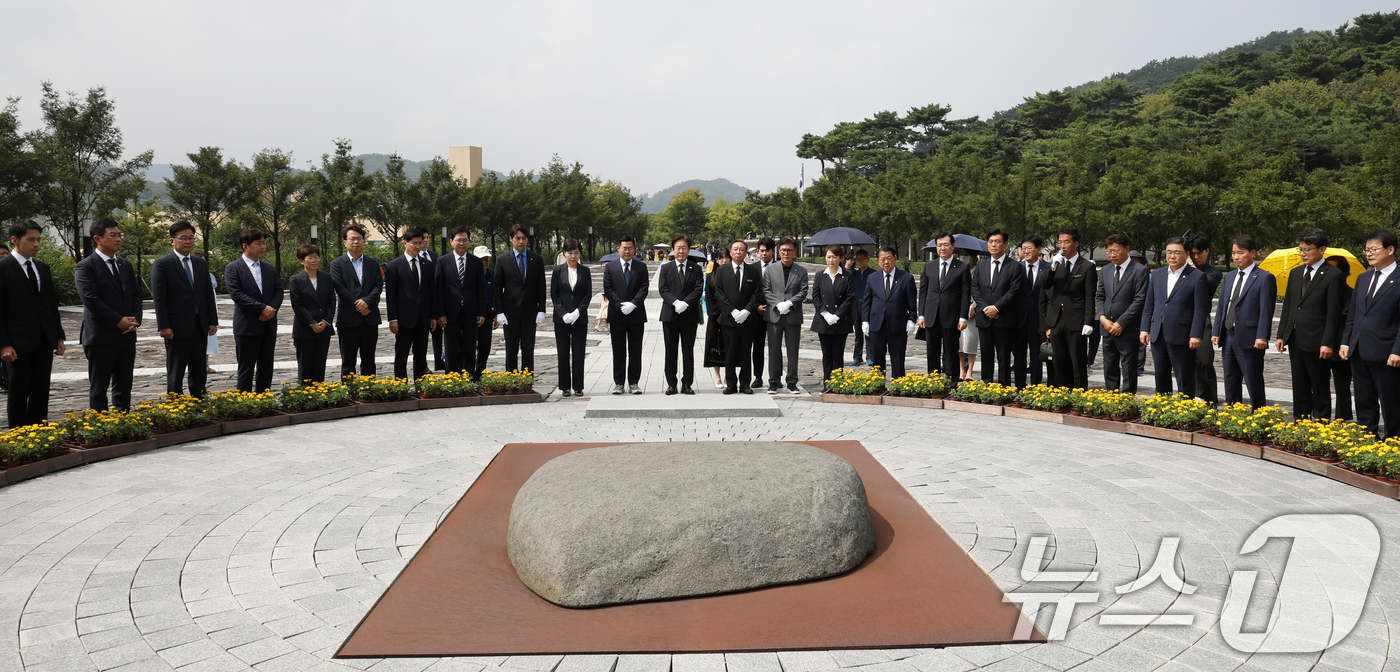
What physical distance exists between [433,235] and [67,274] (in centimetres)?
1968

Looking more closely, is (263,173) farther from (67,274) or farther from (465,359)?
(465,359)

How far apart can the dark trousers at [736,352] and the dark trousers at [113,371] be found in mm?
6328

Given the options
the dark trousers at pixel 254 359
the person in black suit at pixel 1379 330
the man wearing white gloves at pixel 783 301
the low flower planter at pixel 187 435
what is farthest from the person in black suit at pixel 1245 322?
the dark trousers at pixel 254 359

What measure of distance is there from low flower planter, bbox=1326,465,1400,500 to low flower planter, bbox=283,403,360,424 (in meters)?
9.04

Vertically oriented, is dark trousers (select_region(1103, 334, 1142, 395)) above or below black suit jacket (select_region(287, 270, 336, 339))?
below

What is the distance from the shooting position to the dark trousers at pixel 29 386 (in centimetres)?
696

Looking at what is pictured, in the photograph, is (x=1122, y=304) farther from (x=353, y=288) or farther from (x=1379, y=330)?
(x=353, y=288)

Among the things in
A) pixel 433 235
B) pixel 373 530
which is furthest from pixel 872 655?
pixel 433 235

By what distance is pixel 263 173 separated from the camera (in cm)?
3500

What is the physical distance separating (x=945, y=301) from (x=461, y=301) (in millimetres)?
6149

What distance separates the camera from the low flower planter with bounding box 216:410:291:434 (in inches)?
304

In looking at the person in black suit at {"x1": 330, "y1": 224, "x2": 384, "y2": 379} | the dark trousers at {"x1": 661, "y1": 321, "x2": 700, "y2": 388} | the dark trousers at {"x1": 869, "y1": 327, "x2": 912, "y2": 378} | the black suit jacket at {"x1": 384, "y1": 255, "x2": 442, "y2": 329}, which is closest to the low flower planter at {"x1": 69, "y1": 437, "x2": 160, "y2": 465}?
the person in black suit at {"x1": 330, "y1": 224, "x2": 384, "y2": 379}

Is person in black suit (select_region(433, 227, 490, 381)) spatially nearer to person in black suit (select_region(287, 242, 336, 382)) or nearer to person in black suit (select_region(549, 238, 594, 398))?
person in black suit (select_region(549, 238, 594, 398))

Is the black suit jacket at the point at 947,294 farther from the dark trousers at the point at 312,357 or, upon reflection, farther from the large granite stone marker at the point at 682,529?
the dark trousers at the point at 312,357
